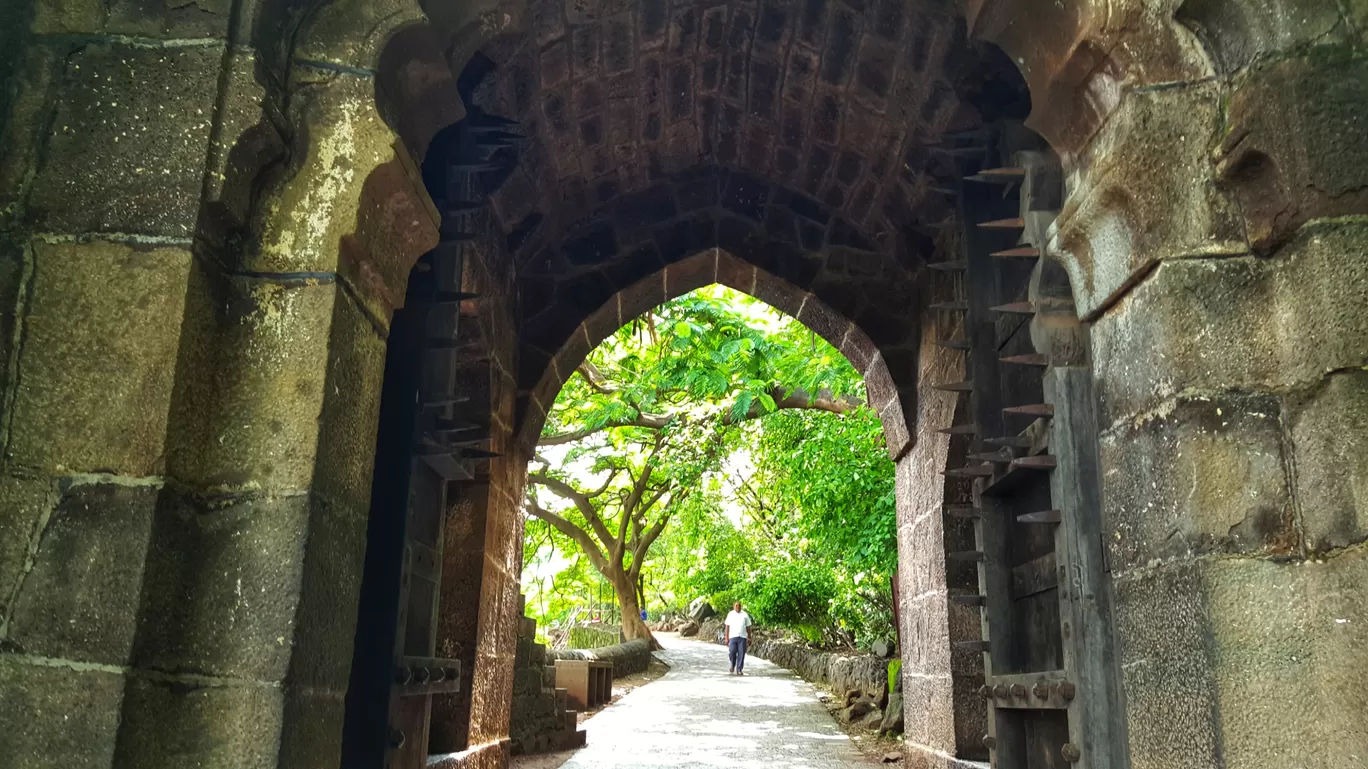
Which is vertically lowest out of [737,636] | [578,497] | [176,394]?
[737,636]

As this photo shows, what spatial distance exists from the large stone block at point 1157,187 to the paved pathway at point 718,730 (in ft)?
15.8

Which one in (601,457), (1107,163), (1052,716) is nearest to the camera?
(1107,163)

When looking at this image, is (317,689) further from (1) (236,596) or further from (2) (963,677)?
(2) (963,677)

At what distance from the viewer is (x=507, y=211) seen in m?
4.50

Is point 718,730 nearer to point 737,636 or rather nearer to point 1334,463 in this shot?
point 737,636

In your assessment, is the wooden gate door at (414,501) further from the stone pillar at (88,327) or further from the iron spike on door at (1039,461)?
the iron spike on door at (1039,461)

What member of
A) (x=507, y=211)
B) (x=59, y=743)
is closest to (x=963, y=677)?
(x=507, y=211)

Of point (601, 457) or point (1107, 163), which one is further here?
point (601, 457)

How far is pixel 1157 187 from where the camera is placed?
6.15ft

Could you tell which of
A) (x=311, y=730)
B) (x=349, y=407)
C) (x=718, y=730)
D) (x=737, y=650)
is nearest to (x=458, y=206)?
(x=349, y=407)

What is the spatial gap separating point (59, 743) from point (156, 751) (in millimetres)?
138

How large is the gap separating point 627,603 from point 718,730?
764 cm

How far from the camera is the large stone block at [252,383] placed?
68.1 inches

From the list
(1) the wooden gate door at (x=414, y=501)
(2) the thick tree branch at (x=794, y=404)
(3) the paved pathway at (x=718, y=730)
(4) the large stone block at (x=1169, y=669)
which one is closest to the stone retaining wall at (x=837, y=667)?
(3) the paved pathway at (x=718, y=730)
